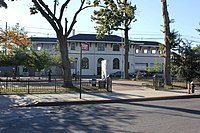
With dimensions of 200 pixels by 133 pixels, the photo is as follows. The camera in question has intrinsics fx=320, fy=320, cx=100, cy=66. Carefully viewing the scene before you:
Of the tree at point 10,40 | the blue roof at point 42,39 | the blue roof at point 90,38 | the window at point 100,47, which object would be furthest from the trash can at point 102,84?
the blue roof at point 42,39

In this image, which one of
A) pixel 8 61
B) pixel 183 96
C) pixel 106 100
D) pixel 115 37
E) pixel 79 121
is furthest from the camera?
pixel 115 37

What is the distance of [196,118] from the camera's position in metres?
11.9

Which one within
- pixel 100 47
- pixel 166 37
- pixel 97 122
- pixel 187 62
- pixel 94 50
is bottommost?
pixel 97 122

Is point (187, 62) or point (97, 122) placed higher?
point (187, 62)

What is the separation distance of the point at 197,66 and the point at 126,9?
36.1ft

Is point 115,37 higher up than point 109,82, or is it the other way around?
point 115,37

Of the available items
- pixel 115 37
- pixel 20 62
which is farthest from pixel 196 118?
pixel 115 37

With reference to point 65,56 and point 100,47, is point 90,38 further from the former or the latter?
point 65,56

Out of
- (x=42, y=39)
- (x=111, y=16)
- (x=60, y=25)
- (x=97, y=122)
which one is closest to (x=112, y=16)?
(x=111, y=16)

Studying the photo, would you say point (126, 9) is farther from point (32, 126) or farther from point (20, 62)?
point (32, 126)

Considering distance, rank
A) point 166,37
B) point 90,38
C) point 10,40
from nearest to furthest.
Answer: point 166,37
point 10,40
point 90,38

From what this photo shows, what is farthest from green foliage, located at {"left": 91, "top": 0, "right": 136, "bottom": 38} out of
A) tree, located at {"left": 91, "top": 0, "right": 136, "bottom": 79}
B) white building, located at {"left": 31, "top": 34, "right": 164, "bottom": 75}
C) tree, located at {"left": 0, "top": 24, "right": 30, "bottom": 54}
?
white building, located at {"left": 31, "top": 34, "right": 164, "bottom": 75}

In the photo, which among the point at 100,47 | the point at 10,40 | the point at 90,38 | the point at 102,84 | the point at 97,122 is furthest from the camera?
the point at 100,47

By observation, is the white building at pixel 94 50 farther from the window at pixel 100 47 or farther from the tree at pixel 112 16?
the tree at pixel 112 16
